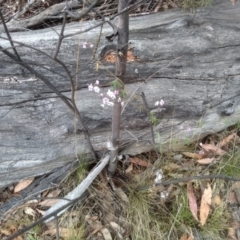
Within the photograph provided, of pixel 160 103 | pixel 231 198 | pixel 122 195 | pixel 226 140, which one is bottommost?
pixel 231 198

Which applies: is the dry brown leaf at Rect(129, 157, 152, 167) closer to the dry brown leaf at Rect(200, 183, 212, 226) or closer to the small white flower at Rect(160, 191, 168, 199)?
the small white flower at Rect(160, 191, 168, 199)

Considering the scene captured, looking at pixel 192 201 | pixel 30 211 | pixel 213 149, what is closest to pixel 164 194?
pixel 192 201

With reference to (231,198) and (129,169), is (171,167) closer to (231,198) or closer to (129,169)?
(129,169)

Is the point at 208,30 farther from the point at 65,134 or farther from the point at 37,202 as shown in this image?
the point at 37,202

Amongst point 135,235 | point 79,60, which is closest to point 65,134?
point 79,60

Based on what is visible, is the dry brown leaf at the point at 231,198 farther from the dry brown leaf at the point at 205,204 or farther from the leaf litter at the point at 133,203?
the dry brown leaf at the point at 205,204

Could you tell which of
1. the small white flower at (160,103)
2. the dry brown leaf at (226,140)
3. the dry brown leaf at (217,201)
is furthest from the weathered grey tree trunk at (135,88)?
the dry brown leaf at (217,201)

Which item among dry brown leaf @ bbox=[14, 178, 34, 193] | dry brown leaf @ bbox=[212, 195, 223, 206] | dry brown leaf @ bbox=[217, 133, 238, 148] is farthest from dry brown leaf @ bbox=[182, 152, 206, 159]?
dry brown leaf @ bbox=[14, 178, 34, 193]
